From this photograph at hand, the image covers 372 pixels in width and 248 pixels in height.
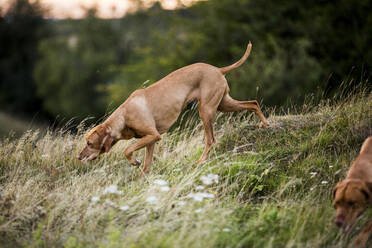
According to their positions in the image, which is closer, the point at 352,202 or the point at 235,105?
the point at 352,202

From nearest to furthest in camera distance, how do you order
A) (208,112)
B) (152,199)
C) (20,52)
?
(152,199), (208,112), (20,52)

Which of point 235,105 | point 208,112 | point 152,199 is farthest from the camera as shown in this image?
point 235,105

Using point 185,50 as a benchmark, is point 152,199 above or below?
above

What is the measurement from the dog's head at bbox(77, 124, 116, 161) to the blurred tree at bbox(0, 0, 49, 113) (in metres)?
30.0

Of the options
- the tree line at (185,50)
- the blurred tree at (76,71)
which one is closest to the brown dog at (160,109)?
the tree line at (185,50)

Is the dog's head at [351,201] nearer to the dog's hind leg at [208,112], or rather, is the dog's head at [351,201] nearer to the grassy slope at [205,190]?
the grassy slope at [205,190]

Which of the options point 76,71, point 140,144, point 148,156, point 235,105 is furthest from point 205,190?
point 76,71

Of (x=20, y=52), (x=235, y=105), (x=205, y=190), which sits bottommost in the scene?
(x=20, y=52)

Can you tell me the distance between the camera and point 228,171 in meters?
5.00

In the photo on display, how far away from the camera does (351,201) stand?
330cm

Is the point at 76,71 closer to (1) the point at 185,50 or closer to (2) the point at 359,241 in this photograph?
(1) the point at 185,50

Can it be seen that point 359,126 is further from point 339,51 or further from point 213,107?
point 339,51

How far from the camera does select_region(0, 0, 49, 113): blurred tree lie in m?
32.8

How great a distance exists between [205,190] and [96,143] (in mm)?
1889
